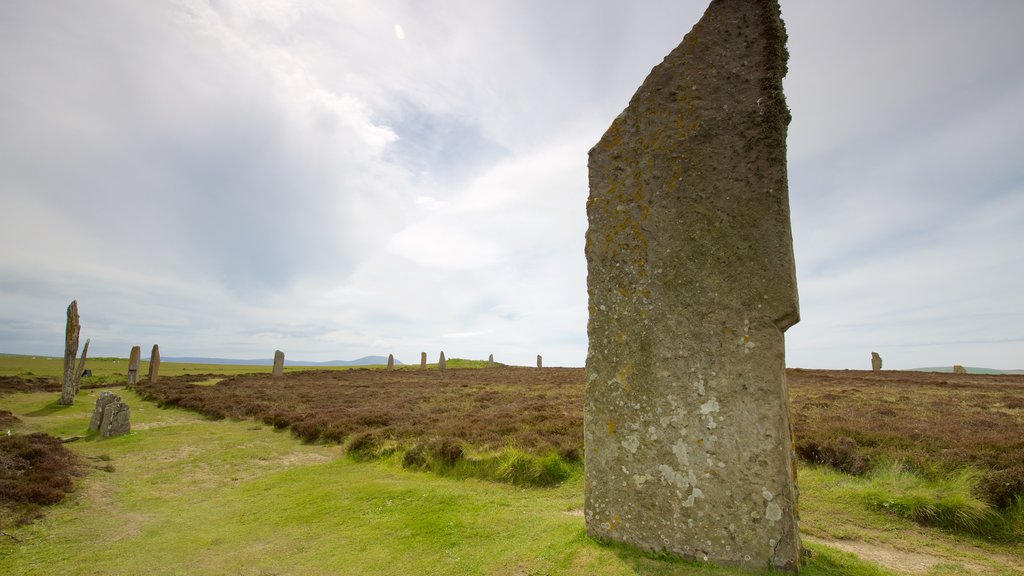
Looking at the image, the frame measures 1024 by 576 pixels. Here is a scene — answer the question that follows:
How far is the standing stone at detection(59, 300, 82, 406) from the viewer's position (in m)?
18.1

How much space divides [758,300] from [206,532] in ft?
24.0

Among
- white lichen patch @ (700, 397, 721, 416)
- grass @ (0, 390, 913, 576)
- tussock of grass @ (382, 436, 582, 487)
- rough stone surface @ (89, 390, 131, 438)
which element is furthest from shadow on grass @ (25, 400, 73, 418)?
white lichen patch @ (700, 397, 721, 416)

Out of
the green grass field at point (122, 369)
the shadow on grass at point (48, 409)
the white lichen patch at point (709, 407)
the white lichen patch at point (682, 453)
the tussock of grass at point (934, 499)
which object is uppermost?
the white lichen patch at point (709, 407)

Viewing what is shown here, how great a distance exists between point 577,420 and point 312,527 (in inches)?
278

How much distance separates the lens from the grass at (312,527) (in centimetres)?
446

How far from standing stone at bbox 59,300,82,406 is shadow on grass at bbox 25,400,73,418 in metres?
0.26

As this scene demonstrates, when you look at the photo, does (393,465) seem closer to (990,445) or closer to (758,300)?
(758,300)

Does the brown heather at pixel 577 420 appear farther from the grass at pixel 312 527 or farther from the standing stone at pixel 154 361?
the standing stone at pixel 154 361

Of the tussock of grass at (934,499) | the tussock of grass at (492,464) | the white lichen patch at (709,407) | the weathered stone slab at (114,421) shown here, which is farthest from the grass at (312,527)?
the weathered stone slab at (114,421)

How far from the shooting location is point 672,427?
157 inches

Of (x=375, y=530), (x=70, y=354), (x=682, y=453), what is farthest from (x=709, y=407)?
(x=70, y=354)

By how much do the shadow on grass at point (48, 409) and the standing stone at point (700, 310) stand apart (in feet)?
67.9

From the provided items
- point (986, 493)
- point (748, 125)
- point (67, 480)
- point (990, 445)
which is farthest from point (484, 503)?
point (990, 445)

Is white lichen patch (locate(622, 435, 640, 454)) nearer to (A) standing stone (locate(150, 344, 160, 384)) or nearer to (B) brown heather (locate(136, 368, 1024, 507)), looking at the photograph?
(B) brown heather (locate(136, 368, 1024, 507))
